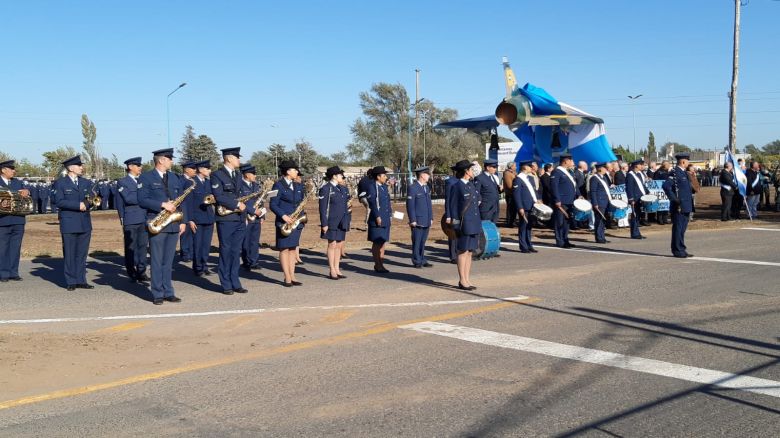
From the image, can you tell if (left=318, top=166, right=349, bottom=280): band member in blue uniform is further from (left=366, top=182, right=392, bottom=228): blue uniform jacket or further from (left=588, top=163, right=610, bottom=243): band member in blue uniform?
(left=588, top=163, right=610, bottom=243): band member in blue uniform

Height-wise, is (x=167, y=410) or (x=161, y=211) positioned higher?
(x=161, y=211)

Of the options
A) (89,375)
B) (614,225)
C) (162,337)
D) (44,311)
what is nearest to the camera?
(89,375)

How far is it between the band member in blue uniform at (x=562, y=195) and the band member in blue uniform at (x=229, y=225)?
802cm

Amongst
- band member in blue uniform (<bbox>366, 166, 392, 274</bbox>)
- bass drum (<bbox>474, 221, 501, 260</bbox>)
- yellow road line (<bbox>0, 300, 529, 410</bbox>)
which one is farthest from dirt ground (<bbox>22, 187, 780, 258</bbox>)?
yellow road line (<bbox>0, 300, 529, 410</bbox>)

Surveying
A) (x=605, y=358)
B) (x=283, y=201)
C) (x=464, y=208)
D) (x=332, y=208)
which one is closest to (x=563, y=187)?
(x=464, y=208)

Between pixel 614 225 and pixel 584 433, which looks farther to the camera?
pixel 614 225

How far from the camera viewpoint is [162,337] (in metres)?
7.45

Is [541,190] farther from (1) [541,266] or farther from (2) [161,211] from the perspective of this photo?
(2) [161,211]

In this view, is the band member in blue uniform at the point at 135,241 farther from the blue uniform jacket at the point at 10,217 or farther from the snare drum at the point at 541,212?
the snare drum at the point at 541,212

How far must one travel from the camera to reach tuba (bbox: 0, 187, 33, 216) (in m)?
11.5

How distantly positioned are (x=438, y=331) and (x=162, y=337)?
2887 millimetres

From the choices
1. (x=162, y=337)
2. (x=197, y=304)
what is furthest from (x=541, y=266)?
(x=162, y=337)

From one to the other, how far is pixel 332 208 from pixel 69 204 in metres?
4.04

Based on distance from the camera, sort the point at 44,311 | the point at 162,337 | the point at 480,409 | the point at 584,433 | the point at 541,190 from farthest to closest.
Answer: the point at 541,190 → the point at 44,311 → the point at 162,337 → the point at 480,409 → the point at 584,433
